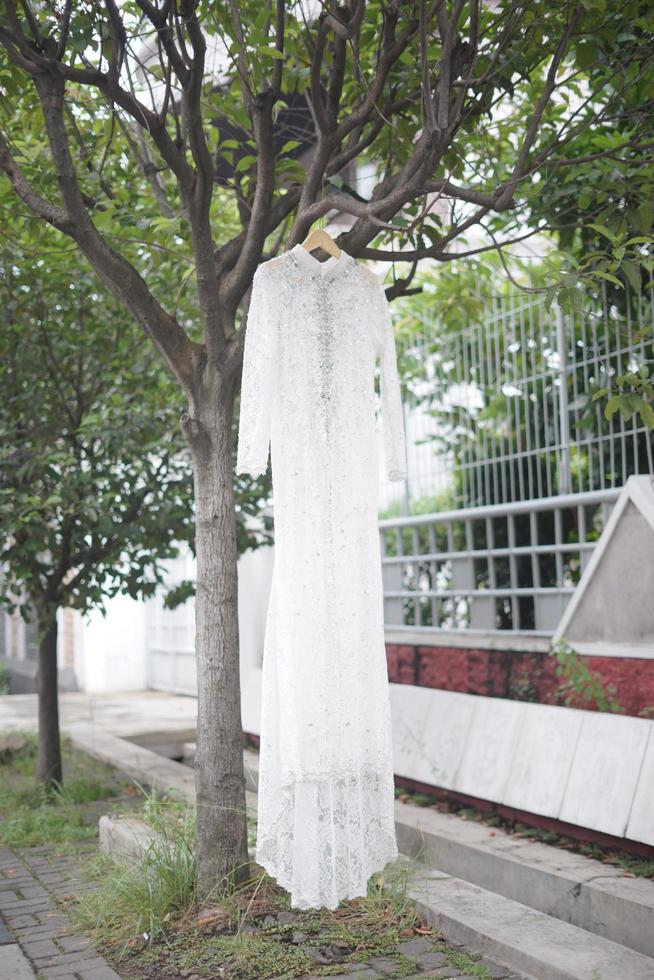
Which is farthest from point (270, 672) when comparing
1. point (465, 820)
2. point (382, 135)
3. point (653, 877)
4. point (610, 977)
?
point (382, 135)

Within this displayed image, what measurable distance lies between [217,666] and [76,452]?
2607 millimetres

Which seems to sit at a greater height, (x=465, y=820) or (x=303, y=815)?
(x=303, y=815)

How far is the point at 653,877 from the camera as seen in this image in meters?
4.29

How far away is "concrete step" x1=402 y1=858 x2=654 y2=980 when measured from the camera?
3.24 meters

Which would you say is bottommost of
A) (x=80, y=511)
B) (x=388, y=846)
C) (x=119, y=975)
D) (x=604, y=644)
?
(x=119, y=975)

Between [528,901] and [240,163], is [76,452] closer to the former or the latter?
[240,163]

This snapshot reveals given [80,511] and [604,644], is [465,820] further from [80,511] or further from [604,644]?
[80,511]

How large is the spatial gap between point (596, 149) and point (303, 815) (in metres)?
4.19

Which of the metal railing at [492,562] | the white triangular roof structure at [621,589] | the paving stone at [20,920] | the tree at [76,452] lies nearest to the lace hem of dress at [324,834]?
the paving stone at [20,920]

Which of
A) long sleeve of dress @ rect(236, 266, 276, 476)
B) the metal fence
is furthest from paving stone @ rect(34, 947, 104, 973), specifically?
the metal fence

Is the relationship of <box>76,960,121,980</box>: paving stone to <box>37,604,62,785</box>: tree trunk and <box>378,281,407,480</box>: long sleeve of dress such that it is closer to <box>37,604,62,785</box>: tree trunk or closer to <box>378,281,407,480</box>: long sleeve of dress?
<box>378,281,407,480</box>: long sleeve of dress

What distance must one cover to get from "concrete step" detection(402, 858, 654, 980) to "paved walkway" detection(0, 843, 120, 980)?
123 centimetres

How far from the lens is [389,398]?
3941mm

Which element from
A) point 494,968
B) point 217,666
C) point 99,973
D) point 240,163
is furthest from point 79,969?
point 240,163
